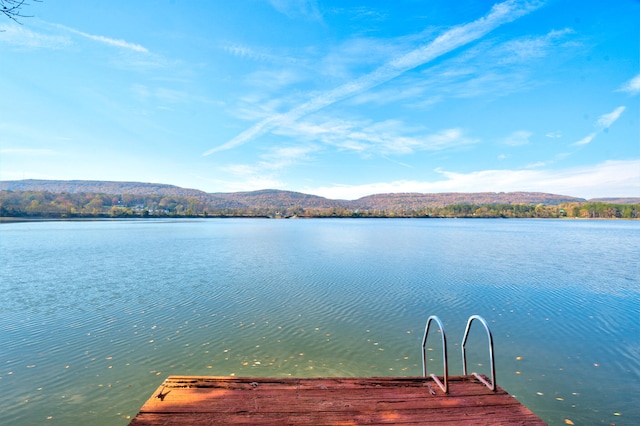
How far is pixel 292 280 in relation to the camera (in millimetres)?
16828

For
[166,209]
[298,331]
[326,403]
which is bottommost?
[298,331]

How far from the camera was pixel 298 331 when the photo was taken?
954 centimetres

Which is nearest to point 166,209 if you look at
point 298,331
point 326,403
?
point 298,331

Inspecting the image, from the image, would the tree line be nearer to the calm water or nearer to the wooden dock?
the calm water

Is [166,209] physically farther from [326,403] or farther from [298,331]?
[326,403]

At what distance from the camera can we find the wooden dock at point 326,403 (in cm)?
376

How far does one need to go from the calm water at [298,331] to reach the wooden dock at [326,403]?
81.9 inches

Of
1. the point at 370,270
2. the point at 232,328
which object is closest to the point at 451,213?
the point at 370,270

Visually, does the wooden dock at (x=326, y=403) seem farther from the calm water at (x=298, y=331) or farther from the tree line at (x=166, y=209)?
the tree line at (x=166, y=209)

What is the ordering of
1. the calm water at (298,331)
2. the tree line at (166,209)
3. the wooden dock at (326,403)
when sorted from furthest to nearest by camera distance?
the tree line at (166,209) < the calm water at (298,331) < the wooden dock at (326,403)

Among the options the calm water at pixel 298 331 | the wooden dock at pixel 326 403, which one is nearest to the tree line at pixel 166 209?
the calm water at pixel 298 331

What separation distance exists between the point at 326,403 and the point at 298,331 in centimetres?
560

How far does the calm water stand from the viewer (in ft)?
20.3

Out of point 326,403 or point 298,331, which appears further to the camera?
point 298,331
